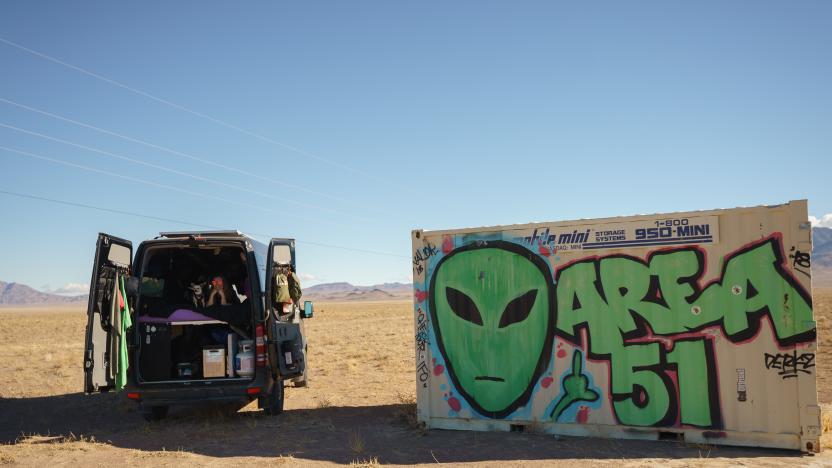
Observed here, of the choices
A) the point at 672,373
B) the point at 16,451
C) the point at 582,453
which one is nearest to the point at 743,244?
the point at 672,373

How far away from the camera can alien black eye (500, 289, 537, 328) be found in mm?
8031

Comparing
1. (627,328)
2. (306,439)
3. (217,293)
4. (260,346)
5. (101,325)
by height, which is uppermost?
(217,293)

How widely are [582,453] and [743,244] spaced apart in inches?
115

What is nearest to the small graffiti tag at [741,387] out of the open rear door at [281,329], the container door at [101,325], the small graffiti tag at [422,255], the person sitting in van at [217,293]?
the small graffiti tag at [422,255]

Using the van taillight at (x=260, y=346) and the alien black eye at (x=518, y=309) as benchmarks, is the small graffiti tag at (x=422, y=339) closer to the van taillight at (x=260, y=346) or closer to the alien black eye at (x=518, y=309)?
the alien black eye at (x=518, y=309)

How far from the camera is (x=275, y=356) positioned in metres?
8.64

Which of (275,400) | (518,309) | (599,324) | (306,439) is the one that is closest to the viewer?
(599,324)

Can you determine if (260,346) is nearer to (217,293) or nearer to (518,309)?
(217,293)

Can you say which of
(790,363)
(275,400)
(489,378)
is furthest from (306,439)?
(790,363)

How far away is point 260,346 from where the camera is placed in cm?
860

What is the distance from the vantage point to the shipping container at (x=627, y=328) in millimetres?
6922

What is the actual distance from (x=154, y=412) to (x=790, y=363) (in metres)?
8.39

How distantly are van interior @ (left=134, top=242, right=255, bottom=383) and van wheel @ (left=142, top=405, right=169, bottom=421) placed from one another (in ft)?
2.38

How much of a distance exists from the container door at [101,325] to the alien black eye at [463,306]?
169 inches
